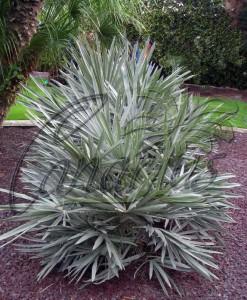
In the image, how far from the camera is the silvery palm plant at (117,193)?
128 inches

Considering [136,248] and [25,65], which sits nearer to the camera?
[136,248]

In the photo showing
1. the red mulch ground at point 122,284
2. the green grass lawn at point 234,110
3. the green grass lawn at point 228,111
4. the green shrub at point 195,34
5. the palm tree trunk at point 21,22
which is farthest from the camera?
the green shrub at point 195,34

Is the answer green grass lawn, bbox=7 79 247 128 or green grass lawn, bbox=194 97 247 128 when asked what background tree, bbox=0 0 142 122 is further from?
green grass lawn, bbox=194 97 247 128

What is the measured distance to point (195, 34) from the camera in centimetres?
1280

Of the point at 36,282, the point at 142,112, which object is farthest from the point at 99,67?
the point at 36,282

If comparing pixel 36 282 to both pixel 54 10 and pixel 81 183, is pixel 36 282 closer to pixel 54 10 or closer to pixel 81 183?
pixel 81 183

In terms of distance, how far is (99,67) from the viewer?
13.9 ft

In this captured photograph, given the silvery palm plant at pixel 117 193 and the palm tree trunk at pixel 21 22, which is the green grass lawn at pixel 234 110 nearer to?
the palm tree trunk at pixel 21 22

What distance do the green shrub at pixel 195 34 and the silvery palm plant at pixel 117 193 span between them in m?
8.97

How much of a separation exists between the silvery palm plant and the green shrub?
29.4 feet

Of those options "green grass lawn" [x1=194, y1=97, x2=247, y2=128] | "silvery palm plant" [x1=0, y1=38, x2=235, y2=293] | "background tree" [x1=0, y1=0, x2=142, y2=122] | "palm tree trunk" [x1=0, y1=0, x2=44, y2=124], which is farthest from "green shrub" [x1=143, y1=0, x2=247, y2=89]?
"silvery palm plant" [x1=0, y1=38, x2=235, y2=293]

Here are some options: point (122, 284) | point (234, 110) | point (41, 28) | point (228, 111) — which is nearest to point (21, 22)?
point (41, 28)

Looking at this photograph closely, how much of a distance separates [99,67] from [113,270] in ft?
5.97

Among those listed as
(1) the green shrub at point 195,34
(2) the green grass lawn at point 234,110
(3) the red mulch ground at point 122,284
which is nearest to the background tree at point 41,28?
(3) the red mulch ground at point 122,284
